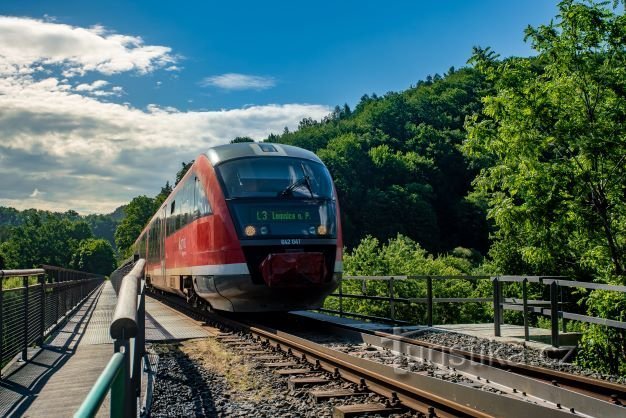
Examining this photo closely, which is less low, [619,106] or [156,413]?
[619,106]

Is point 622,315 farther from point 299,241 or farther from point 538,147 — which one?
point 299,241

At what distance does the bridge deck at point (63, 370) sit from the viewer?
561 cm

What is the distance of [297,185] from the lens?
12.0m

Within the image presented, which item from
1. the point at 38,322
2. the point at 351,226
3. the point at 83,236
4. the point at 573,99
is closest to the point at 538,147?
the point at 573,99

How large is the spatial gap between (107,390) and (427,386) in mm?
4531

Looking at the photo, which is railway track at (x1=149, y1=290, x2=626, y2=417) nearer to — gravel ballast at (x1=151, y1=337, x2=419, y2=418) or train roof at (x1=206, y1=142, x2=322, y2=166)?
gravel ballast at (x1=151, y1=337, x2=419, y2=418)

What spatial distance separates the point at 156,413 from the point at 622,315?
1229 cm

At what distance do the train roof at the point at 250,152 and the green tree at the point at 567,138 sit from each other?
22.2 feet

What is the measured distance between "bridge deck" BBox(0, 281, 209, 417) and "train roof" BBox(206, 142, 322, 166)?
336 cm

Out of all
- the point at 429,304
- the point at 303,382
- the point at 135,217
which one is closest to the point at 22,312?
the point at 303,382

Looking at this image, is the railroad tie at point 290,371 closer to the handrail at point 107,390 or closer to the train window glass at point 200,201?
the handrail at point 107,390

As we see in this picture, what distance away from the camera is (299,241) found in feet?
37.4

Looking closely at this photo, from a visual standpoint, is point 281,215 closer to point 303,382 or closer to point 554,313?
point 554,313

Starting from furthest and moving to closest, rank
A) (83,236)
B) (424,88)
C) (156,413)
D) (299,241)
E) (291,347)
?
(83,236), (424,88), (299,241), (291,347), (156,413)
